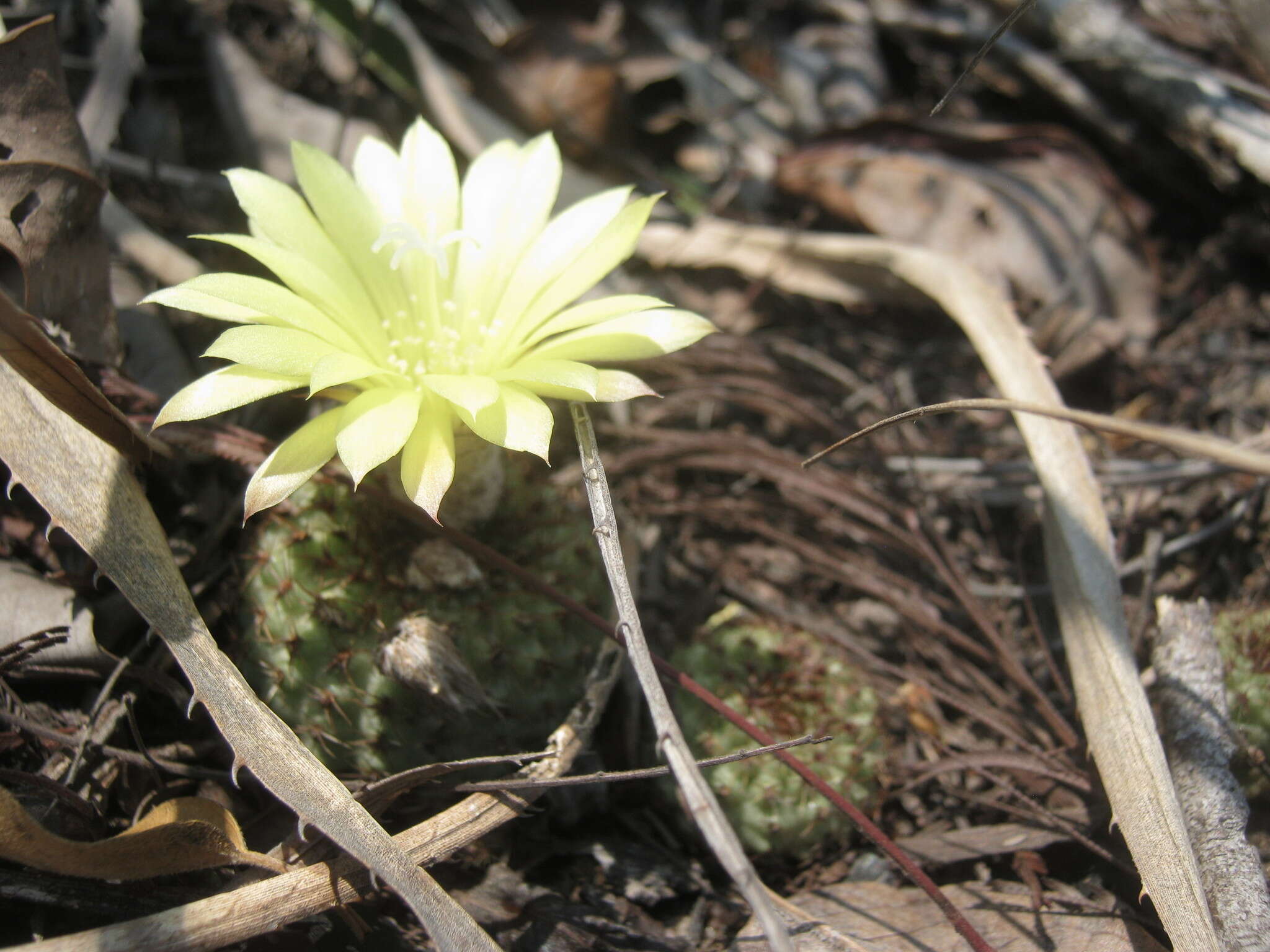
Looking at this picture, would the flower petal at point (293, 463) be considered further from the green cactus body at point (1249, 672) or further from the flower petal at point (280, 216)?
the green cactus body at point (1249, 672)

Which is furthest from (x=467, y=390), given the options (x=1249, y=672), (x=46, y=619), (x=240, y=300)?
(x=1249, y=672)

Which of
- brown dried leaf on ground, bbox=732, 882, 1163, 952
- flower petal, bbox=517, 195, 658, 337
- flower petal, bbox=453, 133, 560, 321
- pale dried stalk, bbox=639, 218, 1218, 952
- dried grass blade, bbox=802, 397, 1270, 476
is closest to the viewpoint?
dried grass blade, bbox=802, 397, 1270, 476

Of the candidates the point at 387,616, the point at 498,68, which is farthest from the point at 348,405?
the point at 498,68

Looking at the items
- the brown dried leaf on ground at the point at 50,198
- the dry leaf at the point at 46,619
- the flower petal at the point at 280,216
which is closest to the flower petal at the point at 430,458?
the flower petal at the point at 280,216

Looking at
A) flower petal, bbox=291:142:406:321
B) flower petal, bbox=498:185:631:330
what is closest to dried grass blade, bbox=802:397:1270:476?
flower petal, bbox=498:185:631:330

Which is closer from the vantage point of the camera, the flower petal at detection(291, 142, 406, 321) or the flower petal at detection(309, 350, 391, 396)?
the flower petal at detection(309, 350, 391, 396)

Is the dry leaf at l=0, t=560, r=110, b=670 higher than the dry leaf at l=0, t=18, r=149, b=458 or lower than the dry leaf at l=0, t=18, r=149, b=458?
lower

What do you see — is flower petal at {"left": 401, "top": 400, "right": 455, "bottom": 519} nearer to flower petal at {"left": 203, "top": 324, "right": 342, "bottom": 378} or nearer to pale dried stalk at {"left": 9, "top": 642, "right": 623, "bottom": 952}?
flower petal at {"left": 203, "top": 324, "right": 342, "bottom": 378}
